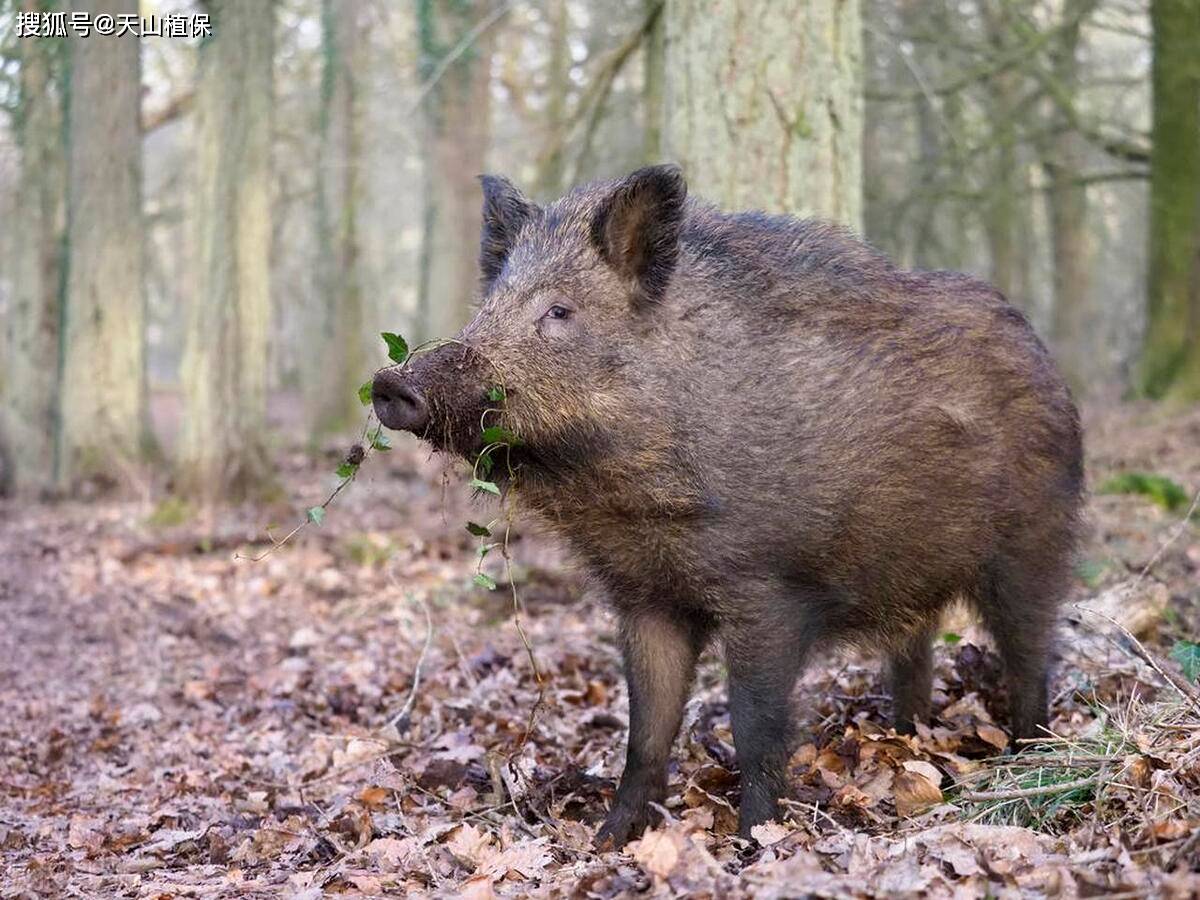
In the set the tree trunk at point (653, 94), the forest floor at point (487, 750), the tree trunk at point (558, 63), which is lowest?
the forest floor at point (487, 750)

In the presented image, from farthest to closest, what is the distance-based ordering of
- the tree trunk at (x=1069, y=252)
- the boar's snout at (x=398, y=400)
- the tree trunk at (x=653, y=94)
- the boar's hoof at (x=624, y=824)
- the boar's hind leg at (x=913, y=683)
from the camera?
the tree trunk at (x=1069, y=252), the tree trunk at (x=653, y=94), the boar's hind leg at (x=913, y=683), the boar's hoof at (x=624, y=824), the boar's snout at (x=398, y=400)

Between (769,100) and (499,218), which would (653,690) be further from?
(769,100)

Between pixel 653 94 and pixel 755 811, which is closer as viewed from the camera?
pixel 755 811

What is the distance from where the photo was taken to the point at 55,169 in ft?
44.7

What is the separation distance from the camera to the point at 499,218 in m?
4.43

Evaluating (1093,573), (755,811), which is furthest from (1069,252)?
(755,811)

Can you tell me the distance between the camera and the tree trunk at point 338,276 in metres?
18.2

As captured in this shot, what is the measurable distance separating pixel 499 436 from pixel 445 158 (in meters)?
11.2

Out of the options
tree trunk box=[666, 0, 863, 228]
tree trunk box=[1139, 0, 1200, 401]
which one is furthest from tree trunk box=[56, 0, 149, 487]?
tree trunk box=[1139, 0, 1200, 401]

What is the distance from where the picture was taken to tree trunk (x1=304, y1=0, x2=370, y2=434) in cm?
1823

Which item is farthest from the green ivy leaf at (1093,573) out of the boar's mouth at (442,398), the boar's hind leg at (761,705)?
the boar's mouth at (442,398)

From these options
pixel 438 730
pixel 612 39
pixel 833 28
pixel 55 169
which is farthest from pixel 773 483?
pixel 612 39

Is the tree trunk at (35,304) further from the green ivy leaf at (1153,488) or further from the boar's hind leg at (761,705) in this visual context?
the boar's hind leg at (761,705)

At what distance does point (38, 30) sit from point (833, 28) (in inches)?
251
